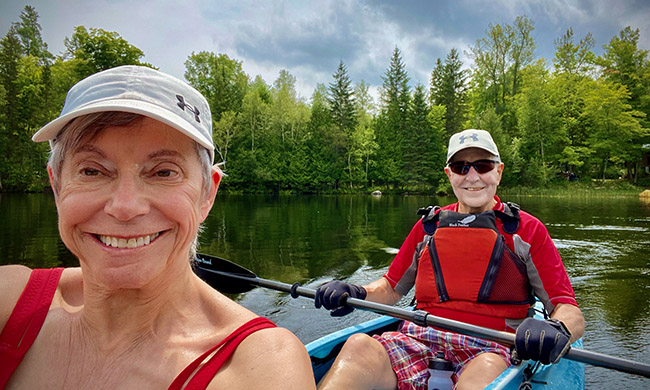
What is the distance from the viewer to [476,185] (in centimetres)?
303

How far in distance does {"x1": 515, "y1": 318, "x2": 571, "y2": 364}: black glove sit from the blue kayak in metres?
0.16

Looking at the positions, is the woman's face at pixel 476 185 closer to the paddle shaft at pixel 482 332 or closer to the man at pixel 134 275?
the paddle shaft at pixel 482 332

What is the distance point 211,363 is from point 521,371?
6.58ft

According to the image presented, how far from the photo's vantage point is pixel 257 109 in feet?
136

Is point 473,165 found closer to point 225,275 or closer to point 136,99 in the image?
point 225,275

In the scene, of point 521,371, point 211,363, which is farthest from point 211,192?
point 521,371

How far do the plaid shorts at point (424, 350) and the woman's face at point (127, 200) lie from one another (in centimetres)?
197

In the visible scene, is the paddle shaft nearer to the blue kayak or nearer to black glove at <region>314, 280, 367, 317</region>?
black glove at <region>314, 280, 367, 317</region>

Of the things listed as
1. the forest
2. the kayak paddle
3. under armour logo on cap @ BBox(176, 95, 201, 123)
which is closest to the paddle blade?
the kayak paddle

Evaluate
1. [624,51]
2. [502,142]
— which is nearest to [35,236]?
[502,142]

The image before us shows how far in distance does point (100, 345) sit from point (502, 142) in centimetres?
3935

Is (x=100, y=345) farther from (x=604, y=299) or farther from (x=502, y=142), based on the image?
(x=502, y=142)

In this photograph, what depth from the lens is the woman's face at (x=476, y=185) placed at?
301 cm

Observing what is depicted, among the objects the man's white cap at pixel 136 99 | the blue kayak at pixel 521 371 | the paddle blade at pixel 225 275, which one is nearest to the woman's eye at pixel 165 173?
the man's white cap at pixel 136 99
